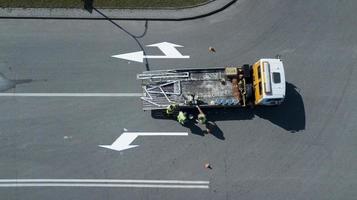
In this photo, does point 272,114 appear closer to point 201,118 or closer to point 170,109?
point 201,118

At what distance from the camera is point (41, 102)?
954 inches

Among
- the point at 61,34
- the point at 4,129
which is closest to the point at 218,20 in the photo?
the point at 61,34

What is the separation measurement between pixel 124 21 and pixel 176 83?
16.1 feet

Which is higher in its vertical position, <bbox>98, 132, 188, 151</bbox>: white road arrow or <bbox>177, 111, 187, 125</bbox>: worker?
<bbox>177, 111, 187, 125</bbox>: worker

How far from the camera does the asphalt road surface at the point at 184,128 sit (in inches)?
925

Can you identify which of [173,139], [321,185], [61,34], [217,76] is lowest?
[321,185]

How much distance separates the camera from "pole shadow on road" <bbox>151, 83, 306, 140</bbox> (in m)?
24.4

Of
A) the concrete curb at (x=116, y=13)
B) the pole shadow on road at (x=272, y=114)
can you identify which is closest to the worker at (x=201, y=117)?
the pole shadow on road at (x=272, y=114)

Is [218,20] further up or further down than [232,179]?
further up

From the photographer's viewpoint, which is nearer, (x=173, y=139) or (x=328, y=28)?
(x=173, y=139)

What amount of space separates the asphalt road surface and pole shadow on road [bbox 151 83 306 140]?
0.06 metres

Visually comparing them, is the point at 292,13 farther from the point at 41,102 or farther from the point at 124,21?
the point at 41,102

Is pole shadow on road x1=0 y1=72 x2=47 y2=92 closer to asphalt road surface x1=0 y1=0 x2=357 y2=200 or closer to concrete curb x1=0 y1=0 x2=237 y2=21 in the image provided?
asphalt road surface x1=0 y1=0 x2=357 y2=200

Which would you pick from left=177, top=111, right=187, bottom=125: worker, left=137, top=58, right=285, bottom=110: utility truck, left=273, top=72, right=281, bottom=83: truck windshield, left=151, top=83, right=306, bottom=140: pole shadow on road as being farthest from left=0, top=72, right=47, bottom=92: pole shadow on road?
left=273, top=72, right=281, bottom=83: truck windshield
